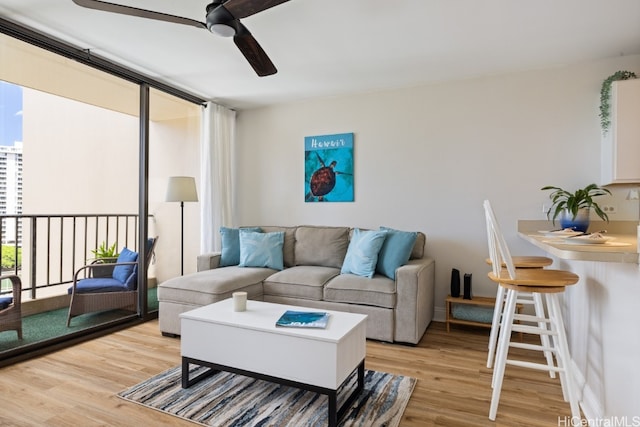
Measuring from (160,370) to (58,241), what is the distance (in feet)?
6.72

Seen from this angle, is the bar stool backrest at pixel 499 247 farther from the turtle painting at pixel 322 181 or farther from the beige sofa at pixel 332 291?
the turtle painting at pixel 322 181

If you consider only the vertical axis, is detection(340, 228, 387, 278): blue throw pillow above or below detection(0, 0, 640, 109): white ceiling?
below

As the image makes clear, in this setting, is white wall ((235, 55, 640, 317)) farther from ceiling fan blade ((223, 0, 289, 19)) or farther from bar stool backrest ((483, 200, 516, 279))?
ceiling fan blade ((223, 0, 289, 19))

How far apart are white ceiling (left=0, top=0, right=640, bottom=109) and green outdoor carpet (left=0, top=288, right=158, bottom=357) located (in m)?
2.32

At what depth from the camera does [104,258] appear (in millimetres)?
3697

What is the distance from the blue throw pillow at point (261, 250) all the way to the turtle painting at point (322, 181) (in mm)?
A: 731

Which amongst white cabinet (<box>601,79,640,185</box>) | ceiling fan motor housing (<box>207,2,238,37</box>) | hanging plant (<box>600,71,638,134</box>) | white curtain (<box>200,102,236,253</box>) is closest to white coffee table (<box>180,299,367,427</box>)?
ceiling fan motor housing (<box>207,2,238,37</box>)

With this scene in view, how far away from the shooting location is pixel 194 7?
2410 mm

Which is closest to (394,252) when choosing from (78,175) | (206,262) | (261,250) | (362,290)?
(362,290)

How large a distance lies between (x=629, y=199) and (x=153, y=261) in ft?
14.7

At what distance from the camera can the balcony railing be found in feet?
10.1

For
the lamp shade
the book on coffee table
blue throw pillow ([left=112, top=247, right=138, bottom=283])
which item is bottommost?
the book on coffee table

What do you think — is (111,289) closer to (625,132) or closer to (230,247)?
(230,247)

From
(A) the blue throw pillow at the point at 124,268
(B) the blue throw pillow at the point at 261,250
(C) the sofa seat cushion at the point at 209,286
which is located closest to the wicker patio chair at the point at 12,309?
(A) the blue throw pillow at the point at 124,268
